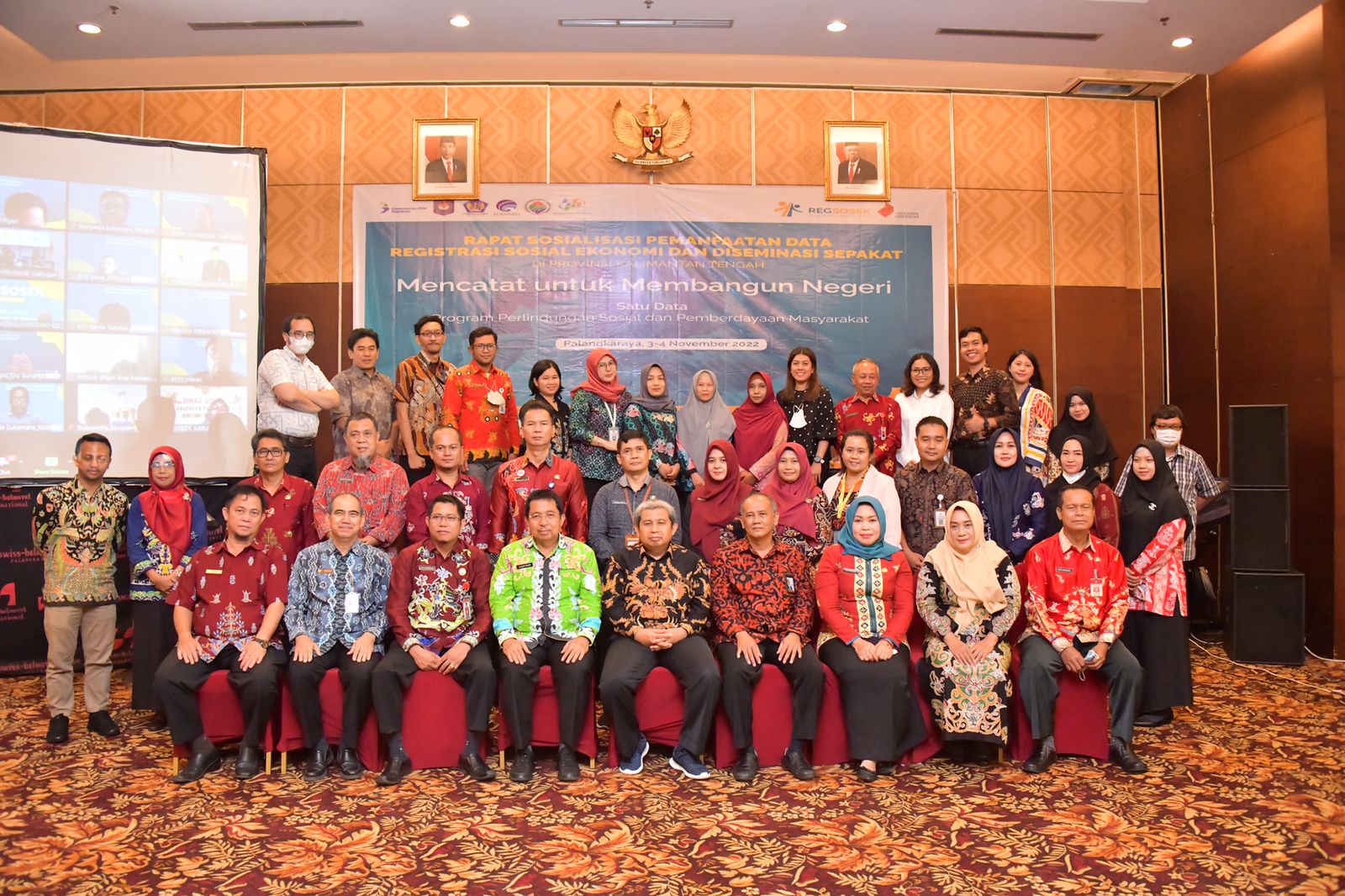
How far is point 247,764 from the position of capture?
141 inches

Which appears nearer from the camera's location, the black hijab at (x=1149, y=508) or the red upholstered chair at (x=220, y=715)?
the red upholstered chair at (x=220, y=715)

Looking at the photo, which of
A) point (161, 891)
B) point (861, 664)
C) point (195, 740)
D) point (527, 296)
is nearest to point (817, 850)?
point (861, 664)

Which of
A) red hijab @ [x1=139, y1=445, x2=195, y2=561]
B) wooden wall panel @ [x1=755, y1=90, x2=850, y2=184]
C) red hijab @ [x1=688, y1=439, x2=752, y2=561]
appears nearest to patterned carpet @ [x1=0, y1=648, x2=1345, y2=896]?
red hijab @ [x1=139, y1=445, x2=195, y2=561]

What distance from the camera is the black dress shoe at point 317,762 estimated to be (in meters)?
3.56

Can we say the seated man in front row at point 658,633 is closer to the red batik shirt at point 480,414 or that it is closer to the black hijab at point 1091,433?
the red batik shirt at point 480,414

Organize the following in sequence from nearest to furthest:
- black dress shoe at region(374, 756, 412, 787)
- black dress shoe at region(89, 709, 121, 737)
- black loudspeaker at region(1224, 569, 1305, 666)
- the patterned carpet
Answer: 1. the patterned carpet
2. black dress shoe at region(374, 756, 412, 787)
3. black dress shoe at region(89, 709, 121, 737)
4. black loudspeaker at region(1224, 569, 1305, 666)

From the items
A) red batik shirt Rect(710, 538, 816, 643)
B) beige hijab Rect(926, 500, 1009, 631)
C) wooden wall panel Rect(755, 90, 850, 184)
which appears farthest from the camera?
wooden wall panel Rect(755, 90, 850, 184)

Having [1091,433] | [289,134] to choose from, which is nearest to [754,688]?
[1091,433]

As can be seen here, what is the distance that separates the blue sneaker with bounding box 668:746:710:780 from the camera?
3.58 m

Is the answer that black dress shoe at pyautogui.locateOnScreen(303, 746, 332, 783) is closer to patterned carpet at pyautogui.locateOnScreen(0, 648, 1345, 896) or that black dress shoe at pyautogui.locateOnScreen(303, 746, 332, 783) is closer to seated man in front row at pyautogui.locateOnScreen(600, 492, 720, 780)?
patterned carpet at pyautogui.locateOnScreen(0, 648, 1345, 896)

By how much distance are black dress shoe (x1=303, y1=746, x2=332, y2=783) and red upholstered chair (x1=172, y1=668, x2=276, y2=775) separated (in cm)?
10

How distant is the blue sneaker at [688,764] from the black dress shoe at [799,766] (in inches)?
12.7

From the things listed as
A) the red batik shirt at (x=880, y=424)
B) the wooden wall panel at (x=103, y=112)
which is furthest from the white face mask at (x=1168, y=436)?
the wooden wall panel at (x=103, y=112)

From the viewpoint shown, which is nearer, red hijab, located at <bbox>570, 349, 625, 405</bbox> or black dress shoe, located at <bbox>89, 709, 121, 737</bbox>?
black dress shoe, located at <bbox>89, 709, 121, 737</bbox>
